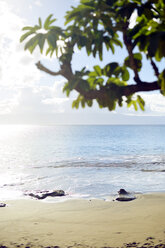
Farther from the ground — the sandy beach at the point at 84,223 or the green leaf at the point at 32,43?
the green leaf at the point at 32,43

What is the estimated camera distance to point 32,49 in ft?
13.2

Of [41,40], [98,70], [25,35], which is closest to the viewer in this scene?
[41,40]

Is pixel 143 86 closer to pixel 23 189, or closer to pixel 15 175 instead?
pixel 23 189

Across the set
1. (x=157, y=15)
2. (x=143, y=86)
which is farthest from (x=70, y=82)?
(x=157, y=15)

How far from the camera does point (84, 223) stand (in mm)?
11648

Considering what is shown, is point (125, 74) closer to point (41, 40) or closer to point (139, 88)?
point (139, 88)

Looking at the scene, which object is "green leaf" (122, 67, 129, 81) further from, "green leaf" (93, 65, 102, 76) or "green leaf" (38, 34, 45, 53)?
"green leaf" (38, 34, 45, 53)

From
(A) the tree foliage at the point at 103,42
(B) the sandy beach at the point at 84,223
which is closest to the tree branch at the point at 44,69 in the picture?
(A) the tree foliage at the point at 103,42

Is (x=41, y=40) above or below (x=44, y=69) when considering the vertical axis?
above

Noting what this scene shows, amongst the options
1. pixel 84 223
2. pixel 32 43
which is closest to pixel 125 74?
pixel 32 43

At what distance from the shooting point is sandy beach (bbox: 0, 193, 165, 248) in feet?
29.6

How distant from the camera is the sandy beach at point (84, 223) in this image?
9.02 meters

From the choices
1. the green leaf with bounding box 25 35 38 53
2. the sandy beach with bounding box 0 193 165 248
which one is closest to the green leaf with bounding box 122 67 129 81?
the green leaf with bounding box 25 35 38 53

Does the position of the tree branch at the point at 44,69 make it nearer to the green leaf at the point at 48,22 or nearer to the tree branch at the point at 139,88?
the green leaf at the point at 48,22
